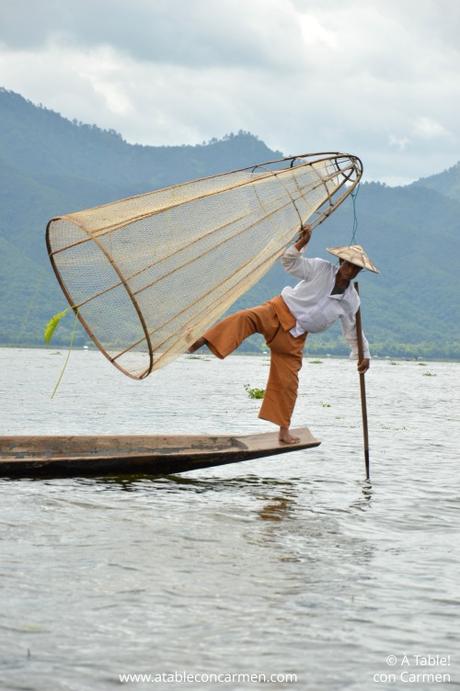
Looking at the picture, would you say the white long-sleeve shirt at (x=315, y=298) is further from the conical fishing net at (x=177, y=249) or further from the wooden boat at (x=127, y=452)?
the wooden boat at (x=127, y=452)

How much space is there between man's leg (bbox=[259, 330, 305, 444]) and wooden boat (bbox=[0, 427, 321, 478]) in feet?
0.71

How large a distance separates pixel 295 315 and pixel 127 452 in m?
2.22

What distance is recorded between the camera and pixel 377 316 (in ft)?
483

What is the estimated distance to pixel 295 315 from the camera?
356 inches

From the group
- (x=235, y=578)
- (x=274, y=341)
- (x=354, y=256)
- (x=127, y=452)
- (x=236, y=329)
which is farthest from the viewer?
(x=127, y=452)

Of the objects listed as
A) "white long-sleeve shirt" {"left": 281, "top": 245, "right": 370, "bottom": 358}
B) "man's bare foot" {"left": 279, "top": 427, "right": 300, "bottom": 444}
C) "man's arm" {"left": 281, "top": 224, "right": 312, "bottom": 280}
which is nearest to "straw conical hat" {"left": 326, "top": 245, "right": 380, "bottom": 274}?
"white long-sleeve shirt" {"left": 281, "top": 245, "right": 370, "bottom": 358}

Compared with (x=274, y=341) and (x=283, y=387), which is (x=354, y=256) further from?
(x=283, y=387)

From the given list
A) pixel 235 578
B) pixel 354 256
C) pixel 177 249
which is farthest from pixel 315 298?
pixel 235 578

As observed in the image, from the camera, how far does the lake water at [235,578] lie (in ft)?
14.7

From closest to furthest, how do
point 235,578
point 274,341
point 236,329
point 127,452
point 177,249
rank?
point 235,578
point 177,249
point 236,329
point 274,341
point 127,452

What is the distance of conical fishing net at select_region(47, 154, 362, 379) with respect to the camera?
297 inches

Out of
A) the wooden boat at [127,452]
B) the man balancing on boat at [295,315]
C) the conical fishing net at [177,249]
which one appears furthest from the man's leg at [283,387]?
the conical fishing net at [177,249]

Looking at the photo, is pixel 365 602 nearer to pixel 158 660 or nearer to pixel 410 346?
pixel 158 660

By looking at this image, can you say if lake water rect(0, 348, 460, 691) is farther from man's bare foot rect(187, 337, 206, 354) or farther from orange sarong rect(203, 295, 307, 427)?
man's bare foot rect(187, 337, 206, 354)
